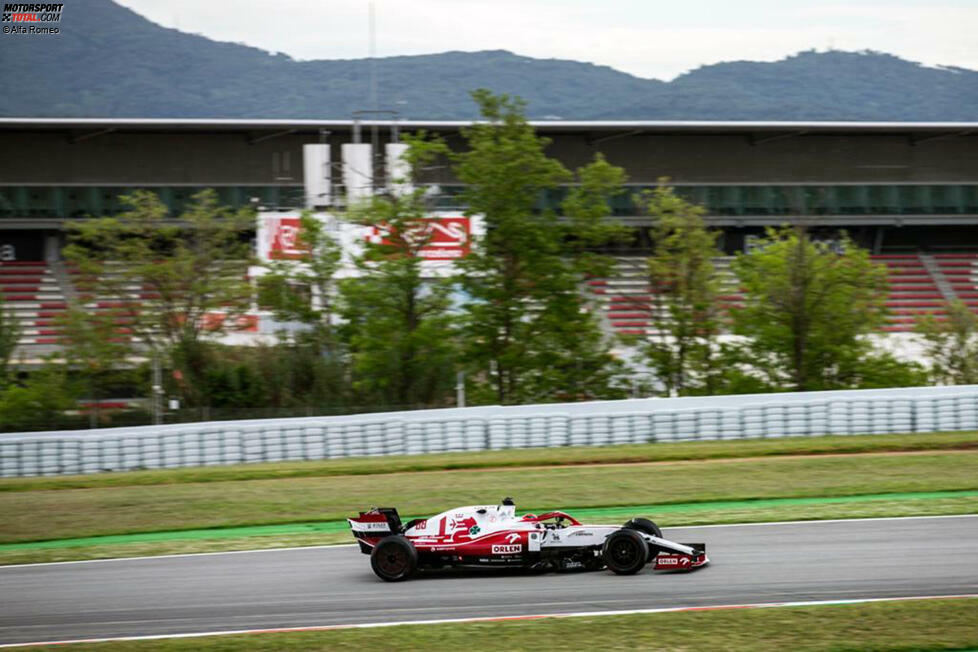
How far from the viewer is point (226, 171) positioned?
44250 mm

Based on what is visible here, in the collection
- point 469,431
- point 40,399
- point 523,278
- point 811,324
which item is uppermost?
point 523,278

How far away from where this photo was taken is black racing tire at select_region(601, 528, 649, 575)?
11.5m

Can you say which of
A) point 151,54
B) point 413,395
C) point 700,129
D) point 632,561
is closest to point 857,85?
point 700,129

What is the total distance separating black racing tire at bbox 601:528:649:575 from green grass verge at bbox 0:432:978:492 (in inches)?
347

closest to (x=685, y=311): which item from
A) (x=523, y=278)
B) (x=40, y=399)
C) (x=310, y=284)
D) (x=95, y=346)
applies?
(x=523, y=278)

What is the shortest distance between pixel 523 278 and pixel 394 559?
18.6 metres

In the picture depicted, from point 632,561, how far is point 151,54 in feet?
255

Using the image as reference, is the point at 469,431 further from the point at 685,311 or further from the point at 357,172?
the point at 357,172

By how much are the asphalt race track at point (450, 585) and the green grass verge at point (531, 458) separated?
6.68 meters

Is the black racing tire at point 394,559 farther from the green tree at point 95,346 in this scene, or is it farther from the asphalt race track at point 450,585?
the green tree at point 95,346

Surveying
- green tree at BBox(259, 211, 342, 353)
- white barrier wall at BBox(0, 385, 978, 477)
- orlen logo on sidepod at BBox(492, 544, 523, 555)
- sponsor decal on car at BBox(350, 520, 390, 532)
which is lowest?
orlen logo on sidepod at BBox(492, 544, 523, 555)

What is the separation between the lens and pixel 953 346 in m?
31.0

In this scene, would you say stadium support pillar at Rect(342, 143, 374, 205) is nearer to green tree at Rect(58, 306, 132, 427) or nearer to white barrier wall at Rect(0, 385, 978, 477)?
green tree at Rect(58, 306, 132, 427)

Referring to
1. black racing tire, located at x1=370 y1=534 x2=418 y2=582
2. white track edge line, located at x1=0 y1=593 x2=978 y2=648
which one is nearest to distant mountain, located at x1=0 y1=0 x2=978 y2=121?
black racing tire, located at x1=370 y1=534 x2=418 y2=582
